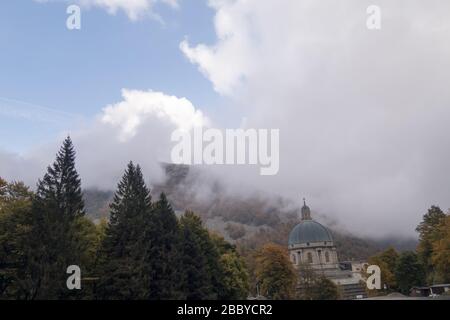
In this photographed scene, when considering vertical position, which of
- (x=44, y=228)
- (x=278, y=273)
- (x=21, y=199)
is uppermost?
(x=21, y=199)

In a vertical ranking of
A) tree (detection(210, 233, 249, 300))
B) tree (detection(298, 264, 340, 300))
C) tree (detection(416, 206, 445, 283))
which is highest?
tree (detection(416, 206, 445, 283))

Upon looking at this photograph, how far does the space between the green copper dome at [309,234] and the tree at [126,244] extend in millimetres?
71866

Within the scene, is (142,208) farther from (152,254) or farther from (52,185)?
(52,185)

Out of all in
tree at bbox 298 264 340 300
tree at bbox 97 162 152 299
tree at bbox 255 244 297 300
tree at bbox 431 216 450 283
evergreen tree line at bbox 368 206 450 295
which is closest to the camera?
tree at bbox 97 162 152 299

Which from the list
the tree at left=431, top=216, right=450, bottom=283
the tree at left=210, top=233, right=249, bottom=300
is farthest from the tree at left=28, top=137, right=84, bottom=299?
the tree at left=431, top=216, right=450, bottom=283

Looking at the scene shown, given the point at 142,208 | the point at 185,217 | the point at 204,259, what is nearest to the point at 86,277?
the point at 142,208

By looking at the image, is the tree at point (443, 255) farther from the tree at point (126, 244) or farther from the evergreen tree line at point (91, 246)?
the tree at point (126, 244)

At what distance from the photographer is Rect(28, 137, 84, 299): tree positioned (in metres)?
37.1

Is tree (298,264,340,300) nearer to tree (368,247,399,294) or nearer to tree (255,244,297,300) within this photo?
tree (255,244,297,300)

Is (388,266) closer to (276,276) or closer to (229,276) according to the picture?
(276,276)

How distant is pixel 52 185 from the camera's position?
4409cm

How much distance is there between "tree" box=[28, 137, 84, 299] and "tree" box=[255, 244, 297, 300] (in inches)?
1305

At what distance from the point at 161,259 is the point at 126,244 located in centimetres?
373
